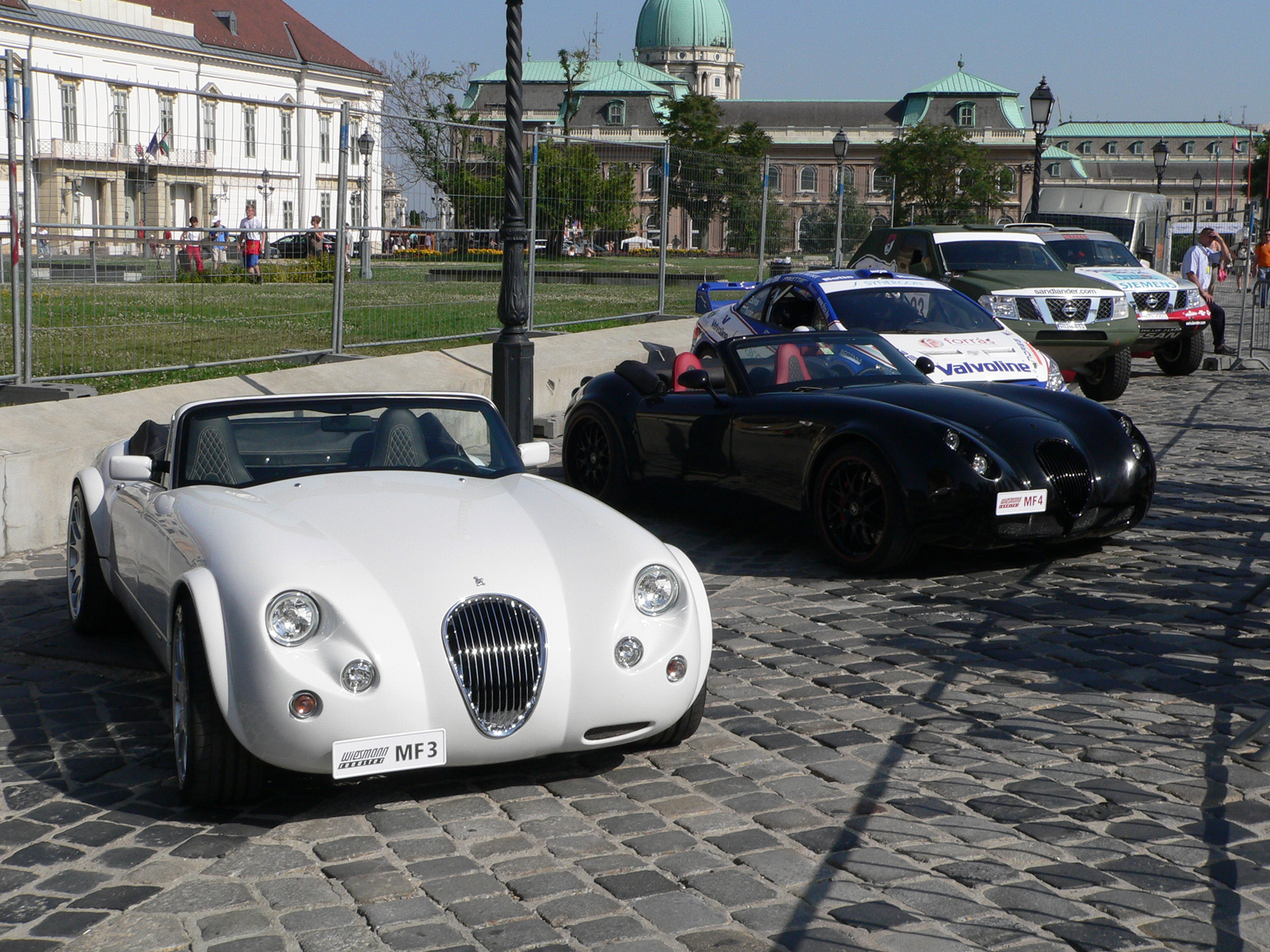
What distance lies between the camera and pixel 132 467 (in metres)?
5.30

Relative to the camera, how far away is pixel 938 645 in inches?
239

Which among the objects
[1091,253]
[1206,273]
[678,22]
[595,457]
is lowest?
[595,457]

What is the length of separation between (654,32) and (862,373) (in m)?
127

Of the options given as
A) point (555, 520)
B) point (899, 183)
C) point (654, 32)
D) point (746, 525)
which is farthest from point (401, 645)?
point (654, 32)

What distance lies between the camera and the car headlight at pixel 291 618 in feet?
13.3

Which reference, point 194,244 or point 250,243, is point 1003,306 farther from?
point 194,244

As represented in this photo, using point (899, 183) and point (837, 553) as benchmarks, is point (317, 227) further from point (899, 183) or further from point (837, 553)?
point (899, 183)

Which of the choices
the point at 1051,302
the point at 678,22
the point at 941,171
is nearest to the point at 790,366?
the point at 1051,302

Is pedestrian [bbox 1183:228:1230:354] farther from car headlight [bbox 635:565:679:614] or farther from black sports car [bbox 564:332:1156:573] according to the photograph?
car headlight [bbox 635:565:679:614]

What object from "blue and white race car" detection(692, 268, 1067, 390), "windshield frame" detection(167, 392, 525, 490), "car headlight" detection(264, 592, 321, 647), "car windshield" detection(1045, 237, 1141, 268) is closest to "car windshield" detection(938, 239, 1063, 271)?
"car windshield" detection(1045, 237, 1141, 268)

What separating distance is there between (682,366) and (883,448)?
2.44m

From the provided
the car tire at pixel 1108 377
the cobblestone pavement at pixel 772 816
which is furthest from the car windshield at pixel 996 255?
the cobblestone pavement at pixel 772 816

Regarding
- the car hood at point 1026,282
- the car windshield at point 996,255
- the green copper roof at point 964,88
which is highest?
the green copper roof at point 964,88

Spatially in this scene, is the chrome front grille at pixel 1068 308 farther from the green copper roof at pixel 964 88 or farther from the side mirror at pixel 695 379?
the green copper roof at pixel 964 88
